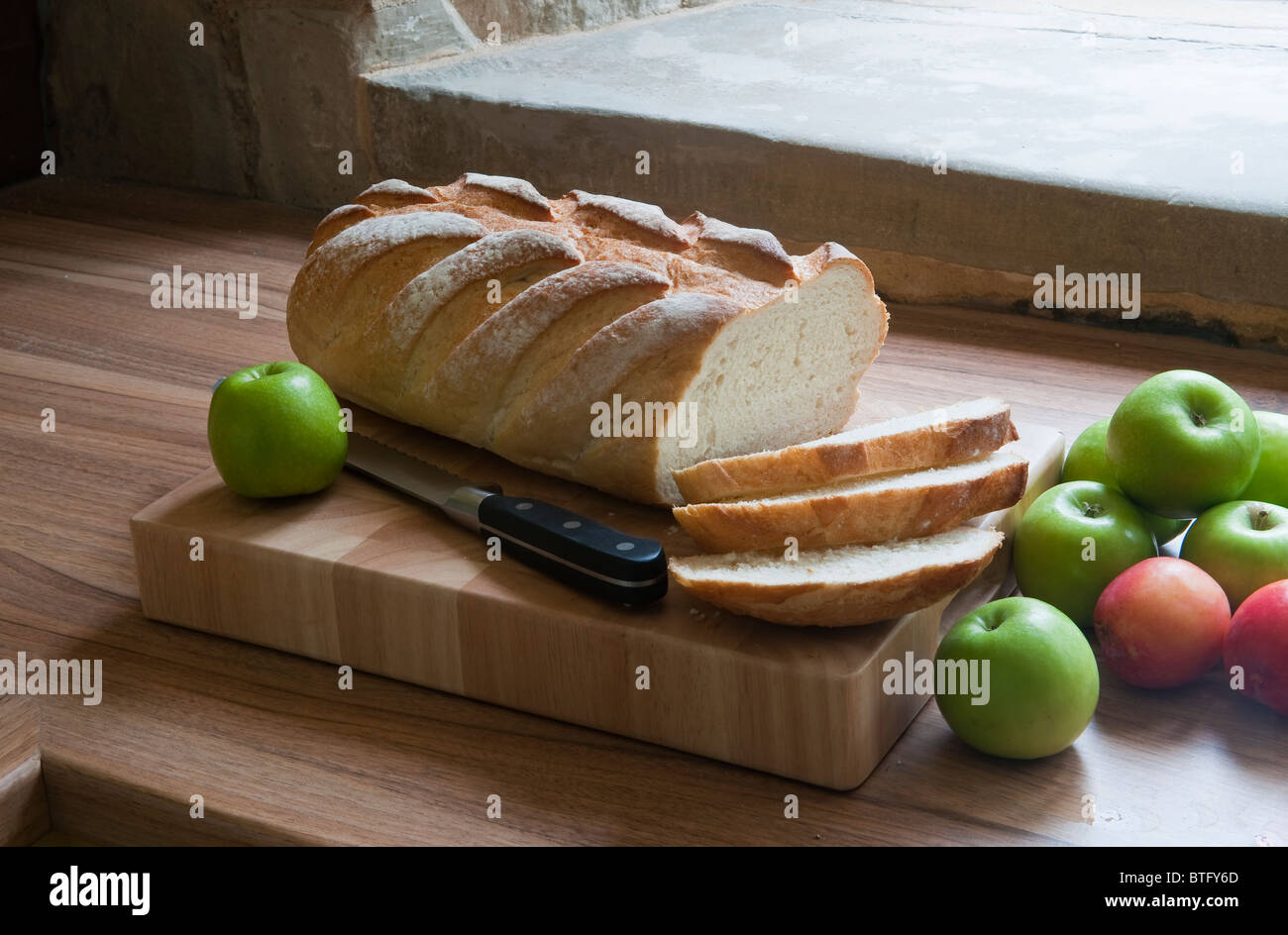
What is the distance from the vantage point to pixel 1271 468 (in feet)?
4.62

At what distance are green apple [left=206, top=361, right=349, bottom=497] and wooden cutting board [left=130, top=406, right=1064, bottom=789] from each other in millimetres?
34

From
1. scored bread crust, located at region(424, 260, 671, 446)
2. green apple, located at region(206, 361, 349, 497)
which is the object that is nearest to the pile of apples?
scored bread crust, located at region(424, 260, 671, 446)

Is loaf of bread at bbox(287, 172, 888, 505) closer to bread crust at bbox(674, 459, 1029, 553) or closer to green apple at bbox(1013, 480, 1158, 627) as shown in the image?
bread crust at bbox(674, 459, 1029, 553)

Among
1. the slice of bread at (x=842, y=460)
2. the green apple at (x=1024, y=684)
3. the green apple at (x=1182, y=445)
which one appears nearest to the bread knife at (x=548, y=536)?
the slice of bread at (x=842, y=460)

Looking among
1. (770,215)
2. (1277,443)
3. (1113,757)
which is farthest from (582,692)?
(770,215)

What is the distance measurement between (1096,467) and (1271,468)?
0.18 m

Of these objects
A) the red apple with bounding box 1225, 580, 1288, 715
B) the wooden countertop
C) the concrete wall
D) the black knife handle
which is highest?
the concrete wall

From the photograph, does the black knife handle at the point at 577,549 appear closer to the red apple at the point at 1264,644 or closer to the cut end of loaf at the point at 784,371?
the cut end of loaf at the point at 784,371

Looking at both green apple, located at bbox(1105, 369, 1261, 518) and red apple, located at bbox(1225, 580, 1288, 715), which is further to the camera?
green apple, located at bbox(1105, 369, 1261, 518)

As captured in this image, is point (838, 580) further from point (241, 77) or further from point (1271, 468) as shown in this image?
point (241, 77)

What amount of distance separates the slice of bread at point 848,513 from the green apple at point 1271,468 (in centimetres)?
30

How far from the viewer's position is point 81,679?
1364mm

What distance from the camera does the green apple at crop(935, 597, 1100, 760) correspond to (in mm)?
1141

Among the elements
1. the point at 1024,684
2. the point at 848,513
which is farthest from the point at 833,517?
the point at 1024,684
